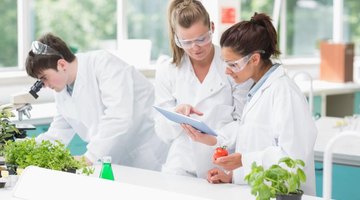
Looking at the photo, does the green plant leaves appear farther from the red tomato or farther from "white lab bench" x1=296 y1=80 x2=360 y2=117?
"white lab bench" x1=296 y1=80 x2=360 y2=117

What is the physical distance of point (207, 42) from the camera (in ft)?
11.2

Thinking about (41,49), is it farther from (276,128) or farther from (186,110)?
(276,128)

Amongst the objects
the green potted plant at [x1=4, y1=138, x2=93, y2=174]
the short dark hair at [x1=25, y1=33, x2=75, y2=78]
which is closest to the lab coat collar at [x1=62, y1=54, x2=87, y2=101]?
the short dark hair at [x1=25, y1=33, x2=75, y2=78]

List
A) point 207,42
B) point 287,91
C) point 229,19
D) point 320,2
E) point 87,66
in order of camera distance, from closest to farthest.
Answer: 1. point 287,91
2. point 207,42
3. point 87,66
4. point 229,19
5. point 320,2

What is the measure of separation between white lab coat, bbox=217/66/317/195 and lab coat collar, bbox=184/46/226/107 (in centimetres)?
33

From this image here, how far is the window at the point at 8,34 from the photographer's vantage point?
19.5ft

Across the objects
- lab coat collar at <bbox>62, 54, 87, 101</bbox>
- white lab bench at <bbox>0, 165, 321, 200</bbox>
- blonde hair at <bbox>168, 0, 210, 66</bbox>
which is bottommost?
white lab bench at <bbox>0, 165, 321, 200</bbox>

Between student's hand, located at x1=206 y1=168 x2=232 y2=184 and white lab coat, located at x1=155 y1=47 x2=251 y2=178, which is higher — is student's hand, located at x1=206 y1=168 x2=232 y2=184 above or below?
below

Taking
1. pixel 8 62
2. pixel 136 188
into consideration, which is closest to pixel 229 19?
pixel 8 62

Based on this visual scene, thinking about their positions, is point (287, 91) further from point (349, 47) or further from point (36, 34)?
point (349, 47)

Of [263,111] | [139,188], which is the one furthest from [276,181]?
[263,111]

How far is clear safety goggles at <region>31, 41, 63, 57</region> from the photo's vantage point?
3.53m

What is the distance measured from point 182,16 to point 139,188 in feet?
4.00

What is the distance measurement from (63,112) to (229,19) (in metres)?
3.11
